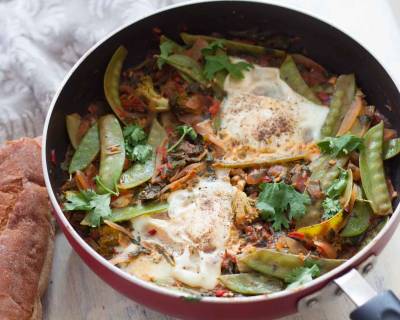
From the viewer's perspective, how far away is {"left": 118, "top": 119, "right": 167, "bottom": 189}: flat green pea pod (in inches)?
92.6

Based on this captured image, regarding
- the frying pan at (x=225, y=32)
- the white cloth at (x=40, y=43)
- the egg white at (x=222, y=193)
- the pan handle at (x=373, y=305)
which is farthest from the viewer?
the white cloth at (x=40, y=43)

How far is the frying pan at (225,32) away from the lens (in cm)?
183

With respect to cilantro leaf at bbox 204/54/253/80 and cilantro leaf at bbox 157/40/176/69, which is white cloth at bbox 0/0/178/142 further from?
cilantro leaf at bbox 204/54/253/80

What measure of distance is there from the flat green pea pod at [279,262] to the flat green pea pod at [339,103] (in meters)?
0.58

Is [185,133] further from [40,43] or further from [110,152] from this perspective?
[40,43]

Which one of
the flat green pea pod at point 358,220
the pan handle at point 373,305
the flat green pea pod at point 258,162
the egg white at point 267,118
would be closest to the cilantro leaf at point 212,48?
the egg white at point 267,118

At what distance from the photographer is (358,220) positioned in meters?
2.19

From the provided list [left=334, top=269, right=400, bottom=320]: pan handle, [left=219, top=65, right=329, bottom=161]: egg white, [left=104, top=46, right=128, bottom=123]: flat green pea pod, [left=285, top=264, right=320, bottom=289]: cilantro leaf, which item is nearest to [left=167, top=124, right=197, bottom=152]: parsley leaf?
[left=219, top=65, right=329, bottom=161]: egg white

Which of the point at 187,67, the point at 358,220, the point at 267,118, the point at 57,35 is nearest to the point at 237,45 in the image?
the point at 187,67

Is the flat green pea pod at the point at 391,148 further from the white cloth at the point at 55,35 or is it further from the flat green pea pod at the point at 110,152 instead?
the flat green pea pod at the point at 110,152

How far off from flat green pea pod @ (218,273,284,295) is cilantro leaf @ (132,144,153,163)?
582 mm

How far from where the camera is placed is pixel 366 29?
2920 mm

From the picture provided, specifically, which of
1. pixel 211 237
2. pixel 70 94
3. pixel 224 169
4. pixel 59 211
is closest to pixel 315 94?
pixel 224 169

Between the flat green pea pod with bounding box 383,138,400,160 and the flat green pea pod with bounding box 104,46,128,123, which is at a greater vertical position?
the flat green pea pod with bounding box 383,138,400,160
